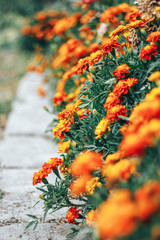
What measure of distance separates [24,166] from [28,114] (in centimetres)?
126

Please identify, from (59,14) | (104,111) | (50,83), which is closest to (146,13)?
(104,111)

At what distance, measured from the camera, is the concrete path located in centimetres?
162

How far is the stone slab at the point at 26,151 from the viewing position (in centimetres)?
249

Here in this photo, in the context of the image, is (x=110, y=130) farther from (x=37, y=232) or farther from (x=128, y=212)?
(x=128, y=212)

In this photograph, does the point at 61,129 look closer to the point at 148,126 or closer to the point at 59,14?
the point at 148,126

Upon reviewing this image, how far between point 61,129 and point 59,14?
4426mm

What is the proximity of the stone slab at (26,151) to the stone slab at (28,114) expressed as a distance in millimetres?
166

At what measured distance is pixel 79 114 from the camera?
1750 millimetres

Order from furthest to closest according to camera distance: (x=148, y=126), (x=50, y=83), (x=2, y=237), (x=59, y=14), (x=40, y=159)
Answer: (x=59, y=14) → (x=50, y=83) → (x=40, y=159) → (x=2, y=237) → (x=148, y=126)

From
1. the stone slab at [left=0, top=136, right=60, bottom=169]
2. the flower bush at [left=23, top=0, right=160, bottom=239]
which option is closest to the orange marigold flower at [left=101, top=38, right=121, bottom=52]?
the flower bush at [left=23, top=0, right=160, bottom=239]

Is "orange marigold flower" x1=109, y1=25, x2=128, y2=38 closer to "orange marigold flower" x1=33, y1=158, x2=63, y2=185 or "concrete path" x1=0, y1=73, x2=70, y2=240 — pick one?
"orange marigold flower" x1=33, y1=158, x2=63, y2=185

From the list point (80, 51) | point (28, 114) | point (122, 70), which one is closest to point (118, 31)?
point (122, 70)

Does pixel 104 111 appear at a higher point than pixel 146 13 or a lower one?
lower

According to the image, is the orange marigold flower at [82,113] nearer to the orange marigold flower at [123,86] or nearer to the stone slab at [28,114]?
the orange marigold flower at [123,86]
